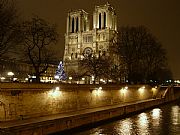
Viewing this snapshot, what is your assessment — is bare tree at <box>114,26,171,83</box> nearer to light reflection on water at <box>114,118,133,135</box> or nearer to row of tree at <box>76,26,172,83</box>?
row of tree at <box>76,26,172,83</box>

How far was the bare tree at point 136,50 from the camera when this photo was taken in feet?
170

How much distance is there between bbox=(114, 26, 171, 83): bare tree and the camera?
51.8m

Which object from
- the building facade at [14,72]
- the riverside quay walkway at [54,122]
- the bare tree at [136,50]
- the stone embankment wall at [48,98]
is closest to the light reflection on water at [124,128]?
the riverside quay walkway at [54,122]

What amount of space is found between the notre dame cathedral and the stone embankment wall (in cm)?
6377

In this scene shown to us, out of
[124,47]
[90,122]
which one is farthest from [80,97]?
[124,47]

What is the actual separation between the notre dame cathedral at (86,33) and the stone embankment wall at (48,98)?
63770mm

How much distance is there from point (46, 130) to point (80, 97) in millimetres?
11591

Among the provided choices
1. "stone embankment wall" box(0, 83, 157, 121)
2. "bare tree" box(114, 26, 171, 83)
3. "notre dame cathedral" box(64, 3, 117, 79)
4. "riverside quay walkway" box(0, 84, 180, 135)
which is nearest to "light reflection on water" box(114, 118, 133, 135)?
"riverside quay walkway" box(0, 84, 180, 135)

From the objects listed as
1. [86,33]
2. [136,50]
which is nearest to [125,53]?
[136,50]

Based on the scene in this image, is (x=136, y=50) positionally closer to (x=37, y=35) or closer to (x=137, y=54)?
(x=137, y=54)

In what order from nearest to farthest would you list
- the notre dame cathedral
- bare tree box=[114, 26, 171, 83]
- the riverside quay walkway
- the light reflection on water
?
the riverside quay walkway → the light reflection on water → bare tree box=[114, 26, 171, 83] → the notre dame cathedral

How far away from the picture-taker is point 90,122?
2452 cm

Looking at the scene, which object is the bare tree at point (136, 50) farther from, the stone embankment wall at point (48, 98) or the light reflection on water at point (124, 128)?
the light reflection on water at point (124, 128)

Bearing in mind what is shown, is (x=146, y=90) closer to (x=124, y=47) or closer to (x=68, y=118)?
(x=124, y=47)
